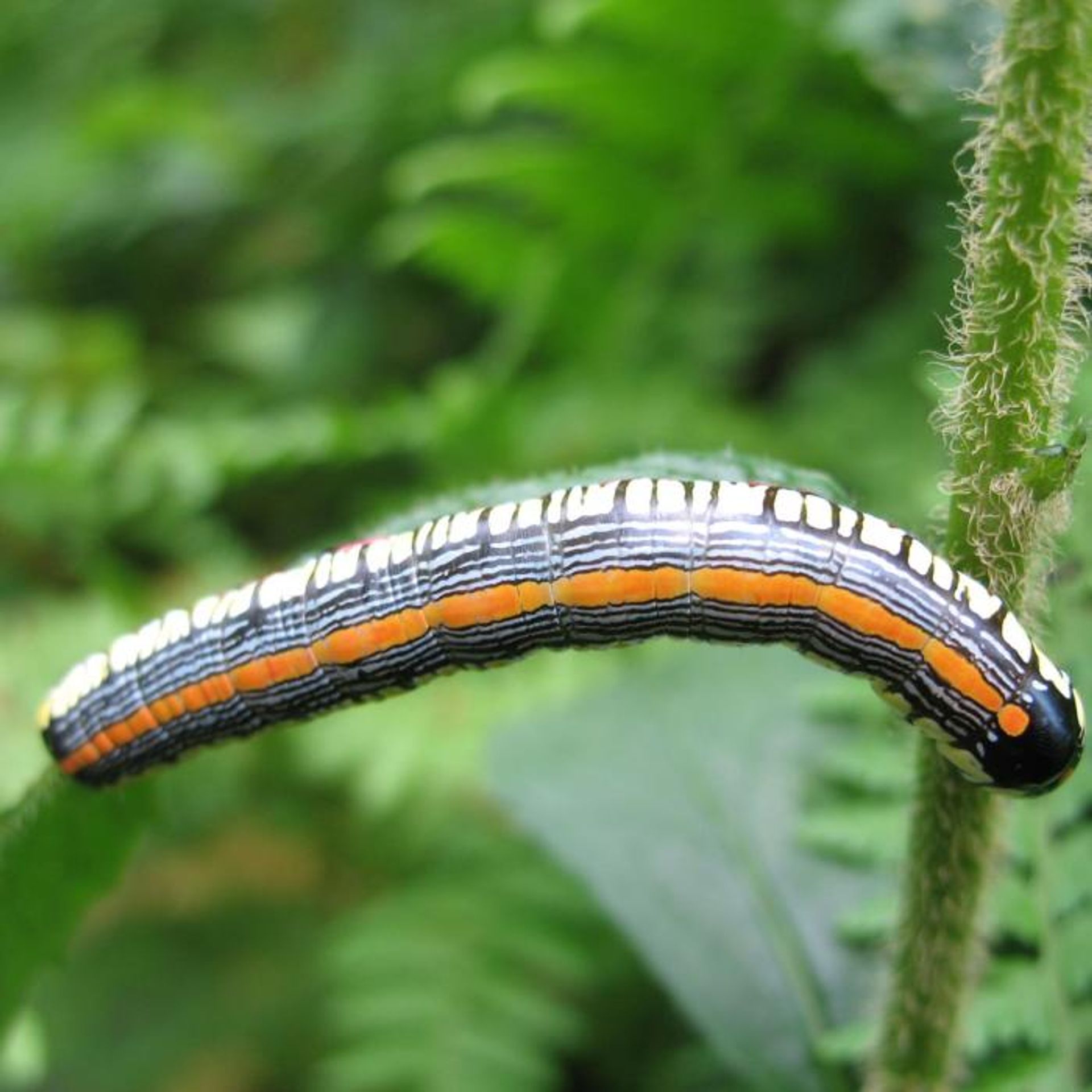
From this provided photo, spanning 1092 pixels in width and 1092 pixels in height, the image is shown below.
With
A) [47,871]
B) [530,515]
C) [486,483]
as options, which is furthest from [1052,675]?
[47,871]

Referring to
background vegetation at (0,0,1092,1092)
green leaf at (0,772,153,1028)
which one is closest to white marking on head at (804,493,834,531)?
background vegetation at (0,0,1092,1092)

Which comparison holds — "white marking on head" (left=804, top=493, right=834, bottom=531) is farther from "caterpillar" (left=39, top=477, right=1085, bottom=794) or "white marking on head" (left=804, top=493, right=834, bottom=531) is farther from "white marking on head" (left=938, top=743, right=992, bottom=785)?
"white marking on head" (left=938, top=743, right=992, bottom=785)

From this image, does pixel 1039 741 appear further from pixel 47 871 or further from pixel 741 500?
pixel 47 871

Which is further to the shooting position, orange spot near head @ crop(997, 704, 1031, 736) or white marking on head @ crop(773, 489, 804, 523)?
white marking on head @ crop(773, 489, 804, 523)

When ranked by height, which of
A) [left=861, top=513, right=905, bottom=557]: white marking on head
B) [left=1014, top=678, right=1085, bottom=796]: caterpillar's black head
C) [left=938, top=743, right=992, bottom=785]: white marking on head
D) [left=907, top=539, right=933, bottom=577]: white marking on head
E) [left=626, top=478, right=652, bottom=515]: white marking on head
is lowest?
[left=938, top=743, right=992, bottom=785]: white marking on head

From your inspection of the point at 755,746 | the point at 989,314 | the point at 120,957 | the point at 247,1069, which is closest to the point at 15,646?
the point at 120,957

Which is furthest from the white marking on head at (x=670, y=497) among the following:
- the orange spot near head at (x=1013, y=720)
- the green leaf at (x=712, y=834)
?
the green leaf at (x=712, y=834)

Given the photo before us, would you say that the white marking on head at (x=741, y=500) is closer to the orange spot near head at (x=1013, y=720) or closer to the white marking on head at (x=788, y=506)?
the white marking on head at (x=788, y=506)

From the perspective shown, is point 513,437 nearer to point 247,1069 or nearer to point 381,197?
point 381,197
